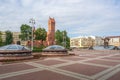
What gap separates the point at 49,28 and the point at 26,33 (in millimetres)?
12421

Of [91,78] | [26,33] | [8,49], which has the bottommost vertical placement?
[91,78]

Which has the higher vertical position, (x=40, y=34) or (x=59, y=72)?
(x=40, y=34)

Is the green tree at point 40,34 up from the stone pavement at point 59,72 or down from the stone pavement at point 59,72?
up

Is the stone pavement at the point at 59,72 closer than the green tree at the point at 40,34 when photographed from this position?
Yes

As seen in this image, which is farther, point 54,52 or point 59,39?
point 59,39

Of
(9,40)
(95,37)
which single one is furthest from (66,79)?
(95,37)

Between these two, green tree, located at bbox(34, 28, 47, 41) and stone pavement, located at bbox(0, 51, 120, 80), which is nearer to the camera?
stone pavement, located at bbox(0, 51, 120, 80)

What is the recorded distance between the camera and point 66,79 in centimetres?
790

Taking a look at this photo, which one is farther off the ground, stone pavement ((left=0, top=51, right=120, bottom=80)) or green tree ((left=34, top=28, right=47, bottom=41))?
green tree ((left=34, top=28, right=47, bottom=41))

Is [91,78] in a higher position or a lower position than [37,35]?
lower

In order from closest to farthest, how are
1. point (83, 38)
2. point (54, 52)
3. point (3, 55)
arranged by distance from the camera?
point (3, 55) < point (54, 52) < point (83, 38)

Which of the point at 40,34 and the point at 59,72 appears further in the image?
→ the point at 40,34

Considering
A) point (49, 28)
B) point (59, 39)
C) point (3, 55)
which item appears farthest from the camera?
point (59, 39)

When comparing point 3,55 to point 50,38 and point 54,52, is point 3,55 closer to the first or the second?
point 54,52
